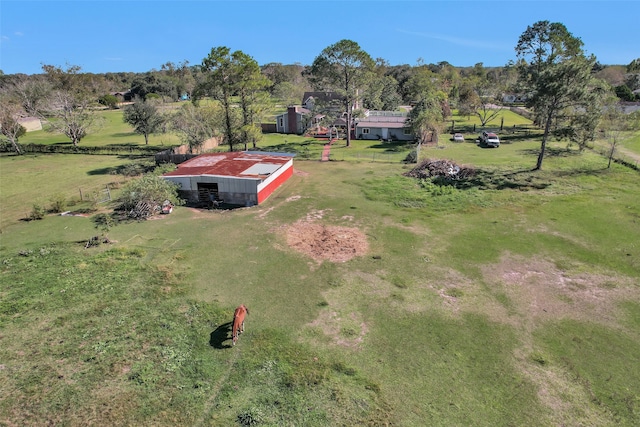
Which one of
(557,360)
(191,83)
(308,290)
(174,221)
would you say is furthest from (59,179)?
(191,83)

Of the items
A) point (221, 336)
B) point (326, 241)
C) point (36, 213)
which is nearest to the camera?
point (221, 336)

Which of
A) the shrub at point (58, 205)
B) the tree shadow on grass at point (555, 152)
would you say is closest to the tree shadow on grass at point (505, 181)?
the tree shadow on grass at point (555, 152)

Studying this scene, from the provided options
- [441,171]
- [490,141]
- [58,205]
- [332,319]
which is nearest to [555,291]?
[332,319]

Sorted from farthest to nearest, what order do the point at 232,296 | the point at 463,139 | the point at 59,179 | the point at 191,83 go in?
1. the point at 191,83
2. the point at 463,139
3. the point at 59,179
4. the point at 232,296

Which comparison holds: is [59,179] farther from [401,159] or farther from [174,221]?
[401,159]

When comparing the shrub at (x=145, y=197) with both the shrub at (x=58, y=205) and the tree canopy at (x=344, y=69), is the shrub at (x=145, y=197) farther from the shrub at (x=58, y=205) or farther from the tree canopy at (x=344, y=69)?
the tree canopy at (x=344, y=69)

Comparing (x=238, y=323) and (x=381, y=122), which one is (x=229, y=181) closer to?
(x=238, y=323)

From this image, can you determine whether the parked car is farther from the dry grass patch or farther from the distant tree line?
the dry grass patch
